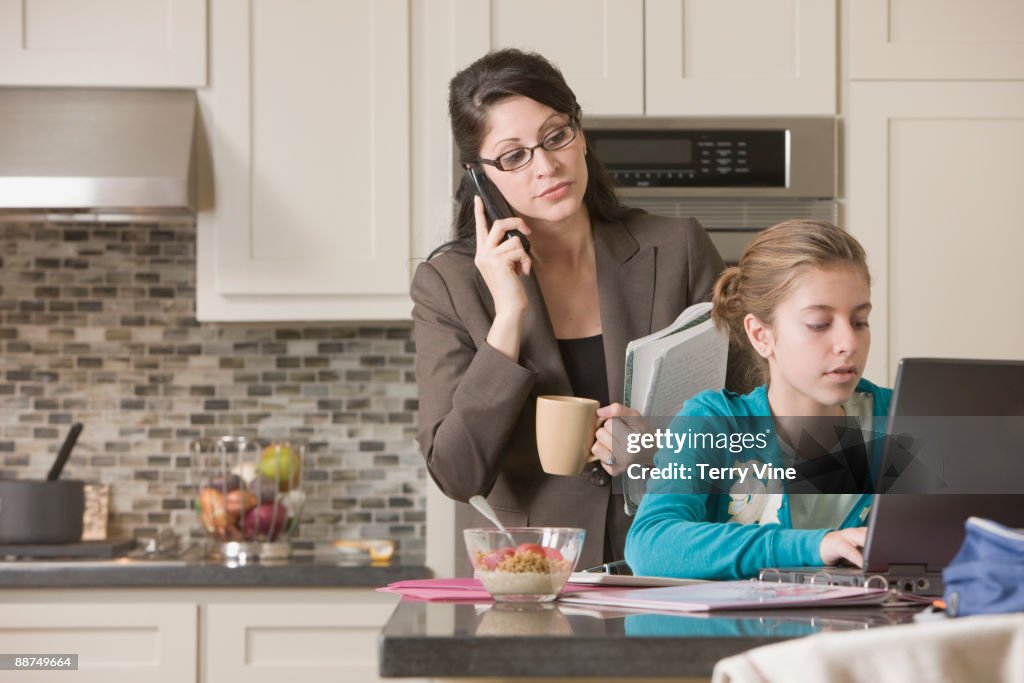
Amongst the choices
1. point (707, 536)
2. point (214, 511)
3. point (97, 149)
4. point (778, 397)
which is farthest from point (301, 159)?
point (707, 536)

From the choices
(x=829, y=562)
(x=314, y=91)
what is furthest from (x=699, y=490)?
(x=314, y=91)

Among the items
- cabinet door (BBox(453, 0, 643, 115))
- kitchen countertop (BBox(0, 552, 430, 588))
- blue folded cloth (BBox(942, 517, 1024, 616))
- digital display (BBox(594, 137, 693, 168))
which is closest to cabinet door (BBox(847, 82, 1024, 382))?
digital display (BBox(594, 137, 693, 168))

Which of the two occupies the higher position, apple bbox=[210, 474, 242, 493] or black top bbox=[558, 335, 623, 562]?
black top bbox=[558, 335, 623, 562]

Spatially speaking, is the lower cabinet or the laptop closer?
the laptop

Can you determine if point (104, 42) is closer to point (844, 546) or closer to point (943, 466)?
point (844, 546)

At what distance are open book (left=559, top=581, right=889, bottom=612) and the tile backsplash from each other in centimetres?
196

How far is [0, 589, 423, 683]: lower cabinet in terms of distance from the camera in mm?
2395

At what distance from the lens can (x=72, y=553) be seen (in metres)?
2.55

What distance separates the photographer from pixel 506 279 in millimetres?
1720

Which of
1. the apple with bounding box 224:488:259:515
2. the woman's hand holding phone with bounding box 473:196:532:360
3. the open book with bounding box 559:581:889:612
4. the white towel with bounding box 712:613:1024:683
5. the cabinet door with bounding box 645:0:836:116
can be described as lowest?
the apple with bounding box 224:488:259:515

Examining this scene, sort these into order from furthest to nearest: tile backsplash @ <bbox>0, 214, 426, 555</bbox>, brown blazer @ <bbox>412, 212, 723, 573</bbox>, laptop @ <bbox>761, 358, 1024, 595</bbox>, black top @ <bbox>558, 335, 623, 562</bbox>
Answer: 1. tile backsplash @ <bbox>0, 214, 426, 555</bbox>
2. black top @ <bbox>558, 335, 623, 562</bbox>
3. brown blazer @ <bbox>412, 212, 723, 573</bbox>
4. laptop @ <bbox>761, 358, 1024, 595</bbox>

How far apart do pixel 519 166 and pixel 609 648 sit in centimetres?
102

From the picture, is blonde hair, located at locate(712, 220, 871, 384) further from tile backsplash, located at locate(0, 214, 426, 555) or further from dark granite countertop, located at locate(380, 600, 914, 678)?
tile backsplash, located at locate(0, 214, 426, 555)

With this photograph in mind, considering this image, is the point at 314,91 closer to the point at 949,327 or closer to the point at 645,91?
the point at 645,91
